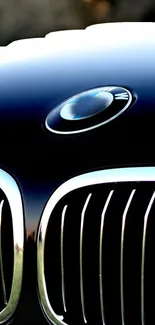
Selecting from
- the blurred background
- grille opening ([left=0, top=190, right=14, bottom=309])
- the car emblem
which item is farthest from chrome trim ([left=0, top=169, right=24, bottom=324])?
the blurred background

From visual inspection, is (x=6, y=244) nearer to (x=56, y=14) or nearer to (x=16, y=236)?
(x=16, y=236)

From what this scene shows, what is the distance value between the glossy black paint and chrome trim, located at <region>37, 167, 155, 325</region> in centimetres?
1

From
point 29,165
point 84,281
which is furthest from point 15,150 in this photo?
point 84,281

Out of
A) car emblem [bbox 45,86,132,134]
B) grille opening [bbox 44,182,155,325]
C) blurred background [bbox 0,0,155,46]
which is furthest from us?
blurred background [bbox 0,0,155,46]

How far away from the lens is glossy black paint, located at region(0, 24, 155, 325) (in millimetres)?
1771

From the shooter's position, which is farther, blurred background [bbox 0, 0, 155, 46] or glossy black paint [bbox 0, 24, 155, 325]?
blurred background [bbox 0, 0, 155, 46]

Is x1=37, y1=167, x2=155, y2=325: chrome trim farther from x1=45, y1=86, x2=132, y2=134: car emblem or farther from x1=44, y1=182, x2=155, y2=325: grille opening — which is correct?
x1=45, y1=86, x2=132, y2=134: car emblem

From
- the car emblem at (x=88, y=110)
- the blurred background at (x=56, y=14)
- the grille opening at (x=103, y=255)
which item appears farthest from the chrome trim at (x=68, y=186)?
the blurred background at (x=56, y=14)

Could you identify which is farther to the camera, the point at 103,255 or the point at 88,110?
the point at 88,110

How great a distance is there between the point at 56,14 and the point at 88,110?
4.29 metres

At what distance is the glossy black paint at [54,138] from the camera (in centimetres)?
177

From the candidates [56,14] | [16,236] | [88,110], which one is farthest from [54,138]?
[56,14]

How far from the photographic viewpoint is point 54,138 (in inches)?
71.9

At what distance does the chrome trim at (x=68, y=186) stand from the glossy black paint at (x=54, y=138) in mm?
13
